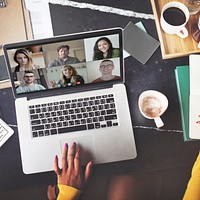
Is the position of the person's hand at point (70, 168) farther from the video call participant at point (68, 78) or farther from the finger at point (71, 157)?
the video call participant at point (68, 78)

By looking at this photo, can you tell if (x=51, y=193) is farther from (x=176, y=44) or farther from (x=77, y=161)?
(x=176, y=44)

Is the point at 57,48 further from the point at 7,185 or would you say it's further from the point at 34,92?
the point at 7,185

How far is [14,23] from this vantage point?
991 millimetres

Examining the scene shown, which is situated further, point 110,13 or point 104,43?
point 110,13

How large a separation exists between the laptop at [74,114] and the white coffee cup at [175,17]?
0.18 m

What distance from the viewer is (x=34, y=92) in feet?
3.05

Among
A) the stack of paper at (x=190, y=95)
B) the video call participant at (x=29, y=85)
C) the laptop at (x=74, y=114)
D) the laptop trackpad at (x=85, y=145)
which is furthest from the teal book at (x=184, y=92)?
the video call participant at (x=29, y=85)

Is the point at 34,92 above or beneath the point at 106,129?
above

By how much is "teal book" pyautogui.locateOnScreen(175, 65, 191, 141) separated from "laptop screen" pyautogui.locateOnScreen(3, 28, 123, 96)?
6.5 inches

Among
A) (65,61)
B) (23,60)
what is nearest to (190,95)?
(65,61)

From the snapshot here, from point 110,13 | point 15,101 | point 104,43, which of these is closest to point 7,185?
point 15,101

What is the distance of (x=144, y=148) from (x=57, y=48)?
350 mm

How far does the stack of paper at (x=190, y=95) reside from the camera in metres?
0.93

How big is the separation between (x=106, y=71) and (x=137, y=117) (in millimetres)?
155
